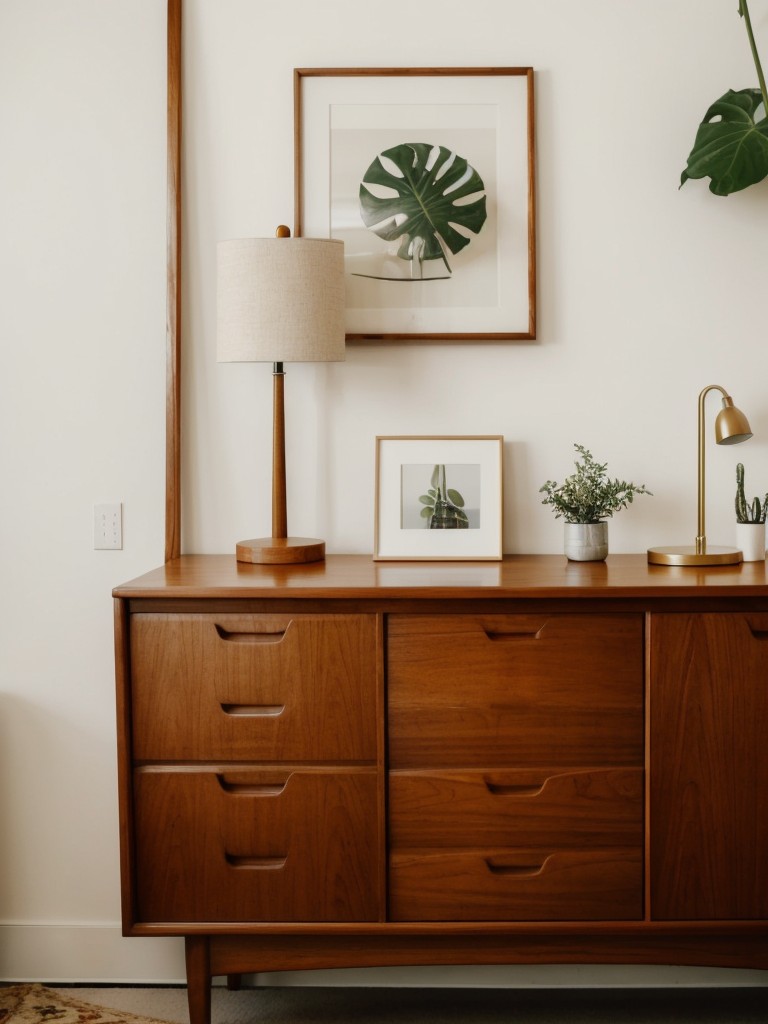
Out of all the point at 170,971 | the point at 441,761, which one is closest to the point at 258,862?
the point at 441,761

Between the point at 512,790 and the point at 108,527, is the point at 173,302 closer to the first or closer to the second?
the point at 108,527

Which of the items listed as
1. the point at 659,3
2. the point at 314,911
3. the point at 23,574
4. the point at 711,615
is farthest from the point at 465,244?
the point at 314,911

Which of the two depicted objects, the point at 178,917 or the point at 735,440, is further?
the point at 735,440

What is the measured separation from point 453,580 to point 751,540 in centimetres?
69

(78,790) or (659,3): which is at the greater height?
(659,3)

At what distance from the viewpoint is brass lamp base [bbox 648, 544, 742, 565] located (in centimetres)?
195

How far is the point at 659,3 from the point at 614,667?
148 centimetres

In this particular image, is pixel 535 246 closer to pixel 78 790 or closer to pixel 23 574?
pixel 23 574

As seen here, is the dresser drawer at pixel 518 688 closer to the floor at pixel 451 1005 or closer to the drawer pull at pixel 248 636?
the drawer pull at pixel 248 636

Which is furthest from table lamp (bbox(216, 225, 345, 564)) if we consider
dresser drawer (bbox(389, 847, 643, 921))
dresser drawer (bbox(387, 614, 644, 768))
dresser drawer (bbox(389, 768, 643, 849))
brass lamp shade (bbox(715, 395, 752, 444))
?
brass lamp shade (bbox(715, 395, 752, 444))

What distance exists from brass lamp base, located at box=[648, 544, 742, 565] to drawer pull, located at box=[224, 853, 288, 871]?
0.95m

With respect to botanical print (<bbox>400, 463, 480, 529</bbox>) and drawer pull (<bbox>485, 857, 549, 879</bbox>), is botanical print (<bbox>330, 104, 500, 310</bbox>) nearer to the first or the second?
botanical print (<bbox>400, 463, 480, 529</bbox>)

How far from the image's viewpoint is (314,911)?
5.93 ft

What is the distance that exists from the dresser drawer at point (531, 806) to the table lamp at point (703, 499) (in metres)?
0.45
